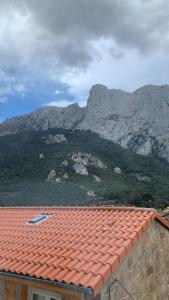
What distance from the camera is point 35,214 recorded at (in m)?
12.4

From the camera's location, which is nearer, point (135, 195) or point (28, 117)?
point (135, 195)

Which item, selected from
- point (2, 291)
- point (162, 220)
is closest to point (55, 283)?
point (2, 291)

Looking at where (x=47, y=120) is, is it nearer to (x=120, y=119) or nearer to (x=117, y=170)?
(x=120, y=119)

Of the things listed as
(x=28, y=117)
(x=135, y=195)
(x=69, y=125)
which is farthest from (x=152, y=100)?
(x=135, y=195)

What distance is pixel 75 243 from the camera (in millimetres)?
8766

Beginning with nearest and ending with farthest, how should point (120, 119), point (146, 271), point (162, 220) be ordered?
1. point (146, 271)
2. point (162, 220)
3. point (120, 119)

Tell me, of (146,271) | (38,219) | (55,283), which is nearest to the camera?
(55,283)

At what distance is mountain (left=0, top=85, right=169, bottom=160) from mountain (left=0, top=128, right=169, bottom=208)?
16.3ft

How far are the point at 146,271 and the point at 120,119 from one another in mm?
85563

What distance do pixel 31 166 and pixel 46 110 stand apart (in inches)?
1776

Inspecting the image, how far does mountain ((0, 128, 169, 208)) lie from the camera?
44.9 meters

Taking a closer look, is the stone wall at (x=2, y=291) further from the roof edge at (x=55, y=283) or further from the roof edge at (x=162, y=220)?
the roof edge at (x=162, y=220)

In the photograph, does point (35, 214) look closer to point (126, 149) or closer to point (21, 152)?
point (21, 152)

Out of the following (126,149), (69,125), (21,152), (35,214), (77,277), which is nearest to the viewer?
(77,277)
